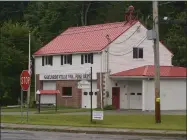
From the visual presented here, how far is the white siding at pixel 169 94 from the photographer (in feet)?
106

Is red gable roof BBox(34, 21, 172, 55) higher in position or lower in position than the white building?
higher

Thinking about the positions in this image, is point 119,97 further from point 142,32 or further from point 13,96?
point 13,96

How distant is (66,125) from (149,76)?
1694cm

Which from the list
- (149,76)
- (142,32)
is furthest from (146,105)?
(142,32)

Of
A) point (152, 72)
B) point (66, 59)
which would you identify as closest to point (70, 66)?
point (66, 59)

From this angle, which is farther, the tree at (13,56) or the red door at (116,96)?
the tree at (13,56)

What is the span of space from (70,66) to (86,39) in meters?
3.31

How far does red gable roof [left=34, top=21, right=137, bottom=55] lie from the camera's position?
162 feet

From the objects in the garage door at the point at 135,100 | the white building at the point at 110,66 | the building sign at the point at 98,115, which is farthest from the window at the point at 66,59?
the building sign at the point at 98,115

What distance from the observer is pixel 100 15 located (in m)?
84.1

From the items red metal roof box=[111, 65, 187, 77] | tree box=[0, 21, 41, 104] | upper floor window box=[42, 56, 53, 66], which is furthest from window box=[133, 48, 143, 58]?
tree box=[0, 21, 41, 104]

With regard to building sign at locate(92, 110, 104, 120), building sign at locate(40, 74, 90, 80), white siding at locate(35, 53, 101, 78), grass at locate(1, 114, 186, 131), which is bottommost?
grass at locate(1, 114, 186, 131)

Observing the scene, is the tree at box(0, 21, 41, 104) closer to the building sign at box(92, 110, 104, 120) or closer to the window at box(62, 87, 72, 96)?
the window at box(62, 87, 72, 96)

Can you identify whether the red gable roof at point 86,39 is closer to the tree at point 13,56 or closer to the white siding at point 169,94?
the tree at point 13,56
